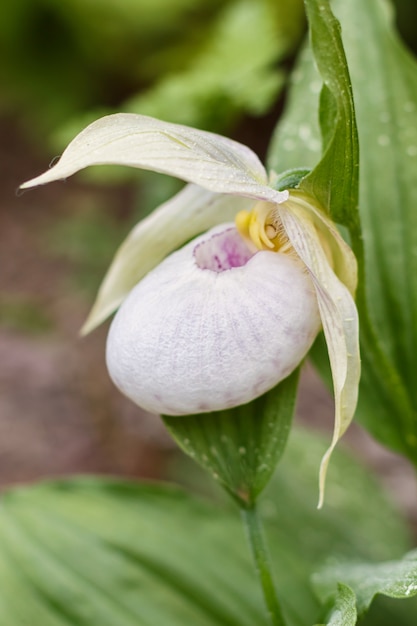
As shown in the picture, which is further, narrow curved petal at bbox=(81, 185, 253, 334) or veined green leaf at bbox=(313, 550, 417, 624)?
narrow curved petal at bbox=(81, 185, 253, 334)

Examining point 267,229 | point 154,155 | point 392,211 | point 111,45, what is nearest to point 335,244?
point 267,229

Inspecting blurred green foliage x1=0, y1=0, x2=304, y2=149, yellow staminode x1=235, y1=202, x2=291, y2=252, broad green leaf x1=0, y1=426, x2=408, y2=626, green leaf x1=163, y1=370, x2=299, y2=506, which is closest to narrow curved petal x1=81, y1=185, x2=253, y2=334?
yellow staminode x1=235, y1=202, x2=291, y2=252

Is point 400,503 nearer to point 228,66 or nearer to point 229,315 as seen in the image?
point 228,66

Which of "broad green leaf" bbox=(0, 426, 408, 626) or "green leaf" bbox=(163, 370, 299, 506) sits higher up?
"green leaf" bbox=(163, 370, 299, 506)

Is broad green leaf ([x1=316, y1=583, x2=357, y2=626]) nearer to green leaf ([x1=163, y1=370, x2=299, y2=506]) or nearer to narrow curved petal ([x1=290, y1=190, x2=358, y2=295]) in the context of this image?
green leaf ([x1=163, y1=370, x2=299, y2=506])

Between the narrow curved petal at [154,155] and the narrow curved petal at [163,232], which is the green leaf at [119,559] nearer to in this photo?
the narrow curved petal at [163,232]

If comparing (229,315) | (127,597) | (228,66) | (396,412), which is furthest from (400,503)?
(229,315)

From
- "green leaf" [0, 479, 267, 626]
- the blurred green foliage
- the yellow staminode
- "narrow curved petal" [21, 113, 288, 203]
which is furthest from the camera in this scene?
the blurred green foliage
